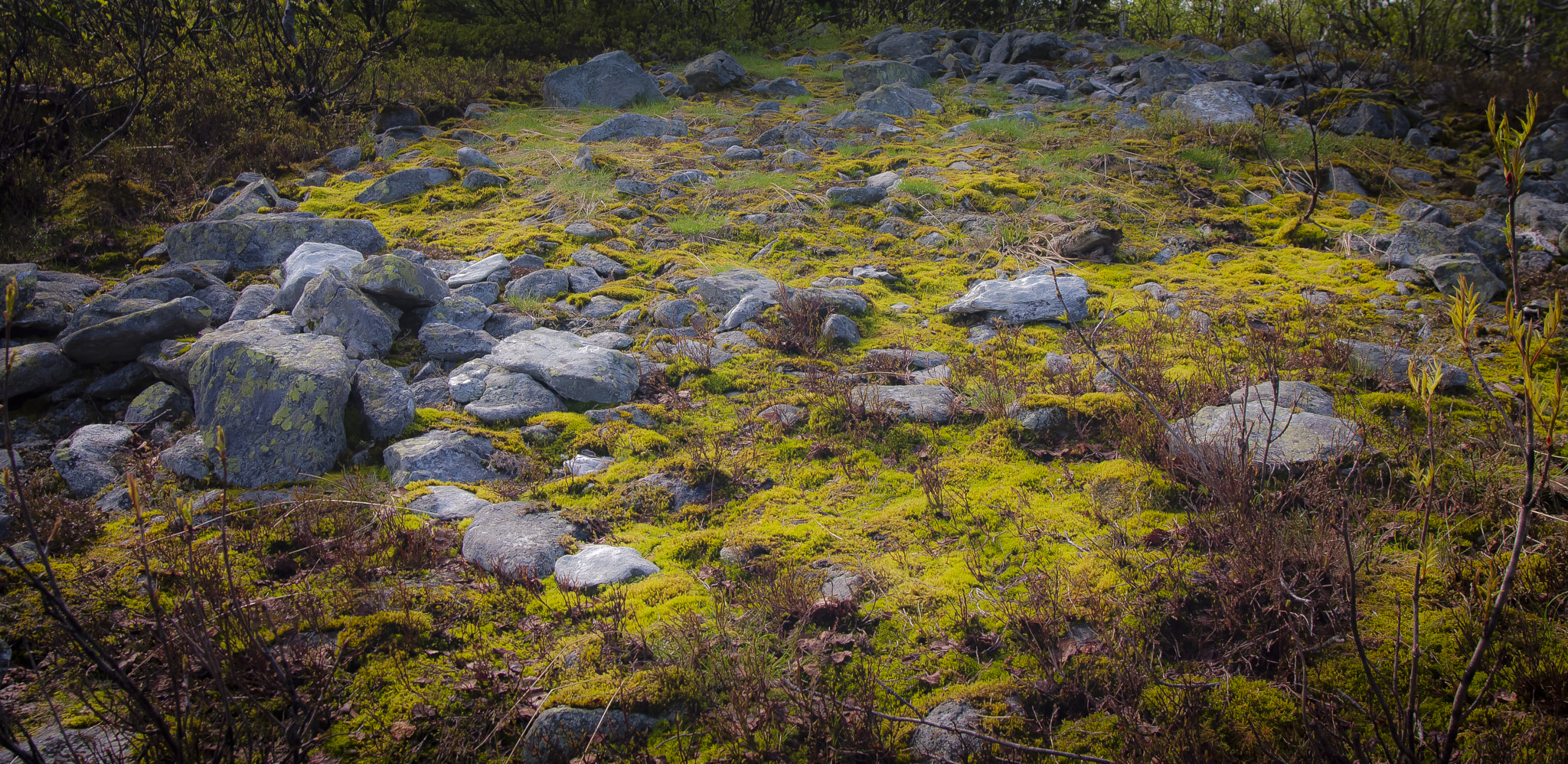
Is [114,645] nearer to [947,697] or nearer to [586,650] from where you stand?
[586,650]

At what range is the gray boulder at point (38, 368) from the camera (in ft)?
14.6

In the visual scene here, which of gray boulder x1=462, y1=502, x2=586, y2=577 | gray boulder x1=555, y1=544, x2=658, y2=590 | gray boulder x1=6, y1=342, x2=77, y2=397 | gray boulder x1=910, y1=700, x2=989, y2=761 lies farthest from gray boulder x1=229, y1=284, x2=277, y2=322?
gray boulder x1=910, y1=700, x2=989, y2=761

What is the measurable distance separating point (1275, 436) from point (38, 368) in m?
7.24

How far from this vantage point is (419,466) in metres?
4.12

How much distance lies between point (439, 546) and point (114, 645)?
3.90ft

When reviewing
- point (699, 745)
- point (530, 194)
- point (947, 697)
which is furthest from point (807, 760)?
point (530, 194)

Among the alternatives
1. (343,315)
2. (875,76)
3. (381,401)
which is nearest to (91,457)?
(381,401)

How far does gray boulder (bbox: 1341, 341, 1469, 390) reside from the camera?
4.46 m

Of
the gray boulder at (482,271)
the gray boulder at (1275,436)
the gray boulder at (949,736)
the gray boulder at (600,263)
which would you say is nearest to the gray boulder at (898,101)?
the gray boulder at (600,263)

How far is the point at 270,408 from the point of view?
4020mm

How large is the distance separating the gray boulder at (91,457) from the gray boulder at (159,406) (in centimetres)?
17

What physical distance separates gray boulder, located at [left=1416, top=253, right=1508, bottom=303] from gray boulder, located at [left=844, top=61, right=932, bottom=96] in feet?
33.6

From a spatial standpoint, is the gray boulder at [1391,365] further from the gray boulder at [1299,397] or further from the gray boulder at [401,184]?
the gray boulder at [401,184]

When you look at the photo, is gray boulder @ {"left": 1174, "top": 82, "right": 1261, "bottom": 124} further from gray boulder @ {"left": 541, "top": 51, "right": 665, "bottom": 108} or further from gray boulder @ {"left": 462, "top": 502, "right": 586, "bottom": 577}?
gray boulder @ {"left": 462, "top": 502, "right": 586, "bottom": 577}
